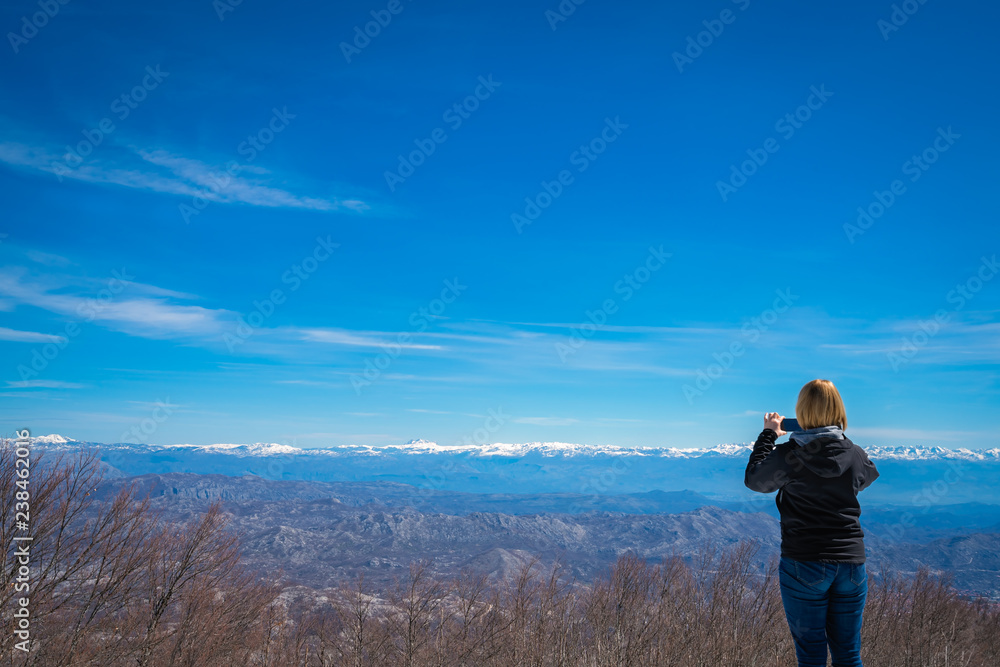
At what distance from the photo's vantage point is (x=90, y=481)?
67.5 feet

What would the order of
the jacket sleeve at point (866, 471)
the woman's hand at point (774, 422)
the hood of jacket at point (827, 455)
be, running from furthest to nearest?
the woman's hand at point (774, 422) → the jacket sleeve at point (866, 471) → the hood of jacket at point (827, 455)

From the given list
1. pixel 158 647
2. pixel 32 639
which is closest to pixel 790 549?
pixel 32 639

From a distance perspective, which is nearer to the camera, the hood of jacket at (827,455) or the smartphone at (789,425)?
the hood of jacket at (827,455)

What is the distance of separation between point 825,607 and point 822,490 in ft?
2.89

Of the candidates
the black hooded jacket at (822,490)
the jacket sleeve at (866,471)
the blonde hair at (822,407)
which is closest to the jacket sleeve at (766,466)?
the black hooded jacket at (822,490)

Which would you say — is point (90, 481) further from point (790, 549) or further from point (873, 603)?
point (873, 603)

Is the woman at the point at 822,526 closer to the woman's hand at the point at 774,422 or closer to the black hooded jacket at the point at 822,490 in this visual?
the black hooded jacket at the point at 822,490

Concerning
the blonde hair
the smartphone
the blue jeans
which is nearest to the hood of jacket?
the blonde hair

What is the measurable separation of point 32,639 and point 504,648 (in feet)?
85.8

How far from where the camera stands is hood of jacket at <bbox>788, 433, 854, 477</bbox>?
4.30 meters

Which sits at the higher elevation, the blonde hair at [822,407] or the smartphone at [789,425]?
the blonde hair at [822,407]

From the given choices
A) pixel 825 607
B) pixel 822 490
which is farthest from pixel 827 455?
pixel 825 607

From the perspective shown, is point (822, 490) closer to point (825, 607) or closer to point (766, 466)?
point (766, 466)

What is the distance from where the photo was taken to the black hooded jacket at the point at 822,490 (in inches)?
170
